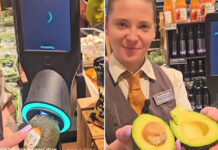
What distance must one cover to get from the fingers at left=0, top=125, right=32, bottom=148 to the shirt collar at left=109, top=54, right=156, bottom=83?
1.44ft

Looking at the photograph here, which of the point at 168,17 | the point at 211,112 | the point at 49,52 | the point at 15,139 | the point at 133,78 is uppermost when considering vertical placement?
the point at 168,17

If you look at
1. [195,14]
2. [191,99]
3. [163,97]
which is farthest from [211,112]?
[195,14]

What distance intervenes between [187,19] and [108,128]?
0.59 m

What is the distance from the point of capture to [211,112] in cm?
114

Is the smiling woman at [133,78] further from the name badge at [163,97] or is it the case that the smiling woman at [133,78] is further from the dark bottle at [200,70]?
the dark bottle at [200,70]

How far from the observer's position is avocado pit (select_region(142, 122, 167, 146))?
1.03m

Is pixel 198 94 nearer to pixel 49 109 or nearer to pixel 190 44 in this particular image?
pixel 190 44

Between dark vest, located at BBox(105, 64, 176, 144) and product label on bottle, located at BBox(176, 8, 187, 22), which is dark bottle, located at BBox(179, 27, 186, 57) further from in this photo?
dark vest, located at BBox(105, 64, 176, 144)

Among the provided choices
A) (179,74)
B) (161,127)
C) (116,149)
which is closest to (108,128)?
(116,149)

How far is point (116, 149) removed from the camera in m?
1.19

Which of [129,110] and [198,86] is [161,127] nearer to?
[129,110]

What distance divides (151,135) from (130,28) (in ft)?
1.39

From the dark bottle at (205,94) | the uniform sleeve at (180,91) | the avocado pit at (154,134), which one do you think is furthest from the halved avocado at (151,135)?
the dark bottle at (205,94)

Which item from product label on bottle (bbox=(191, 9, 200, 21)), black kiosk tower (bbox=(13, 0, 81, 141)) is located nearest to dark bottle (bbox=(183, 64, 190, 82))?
product label on bottle (bbox=(191, 9, 200, 21))
